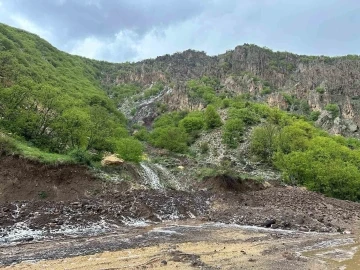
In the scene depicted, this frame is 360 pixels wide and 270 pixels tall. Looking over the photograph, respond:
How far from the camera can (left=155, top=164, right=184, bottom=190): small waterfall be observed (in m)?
55.2

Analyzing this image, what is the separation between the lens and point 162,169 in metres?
63.5

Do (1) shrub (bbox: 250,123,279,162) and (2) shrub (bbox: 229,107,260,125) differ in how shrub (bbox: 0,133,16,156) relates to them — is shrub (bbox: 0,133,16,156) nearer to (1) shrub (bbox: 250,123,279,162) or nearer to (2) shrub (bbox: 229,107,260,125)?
(1) shrub (bbox: 250,123,279,162)

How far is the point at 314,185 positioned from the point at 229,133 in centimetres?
3460

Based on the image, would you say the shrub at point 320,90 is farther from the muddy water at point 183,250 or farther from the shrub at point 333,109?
the muddy water at point 183,250

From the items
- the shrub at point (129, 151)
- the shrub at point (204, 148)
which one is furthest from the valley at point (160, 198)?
the shrub at point (204, 148)

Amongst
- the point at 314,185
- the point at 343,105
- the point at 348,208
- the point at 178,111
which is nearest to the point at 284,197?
the point at 348,208

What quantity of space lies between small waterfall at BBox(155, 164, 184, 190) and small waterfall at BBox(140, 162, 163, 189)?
6.78 feet

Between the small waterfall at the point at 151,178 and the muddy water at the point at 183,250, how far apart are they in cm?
2153

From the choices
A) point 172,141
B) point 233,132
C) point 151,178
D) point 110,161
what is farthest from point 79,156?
point 233,132

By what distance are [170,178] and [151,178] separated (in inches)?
200

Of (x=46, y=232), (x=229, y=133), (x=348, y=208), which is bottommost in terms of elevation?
(x=46, y=232)

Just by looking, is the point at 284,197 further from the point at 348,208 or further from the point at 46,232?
the point at 46,232

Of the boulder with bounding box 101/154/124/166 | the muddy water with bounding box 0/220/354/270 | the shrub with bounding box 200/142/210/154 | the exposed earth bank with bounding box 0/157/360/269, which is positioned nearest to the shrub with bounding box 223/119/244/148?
the shrub with bounding box 200/142/210/154

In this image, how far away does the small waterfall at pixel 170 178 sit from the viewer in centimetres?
5519
